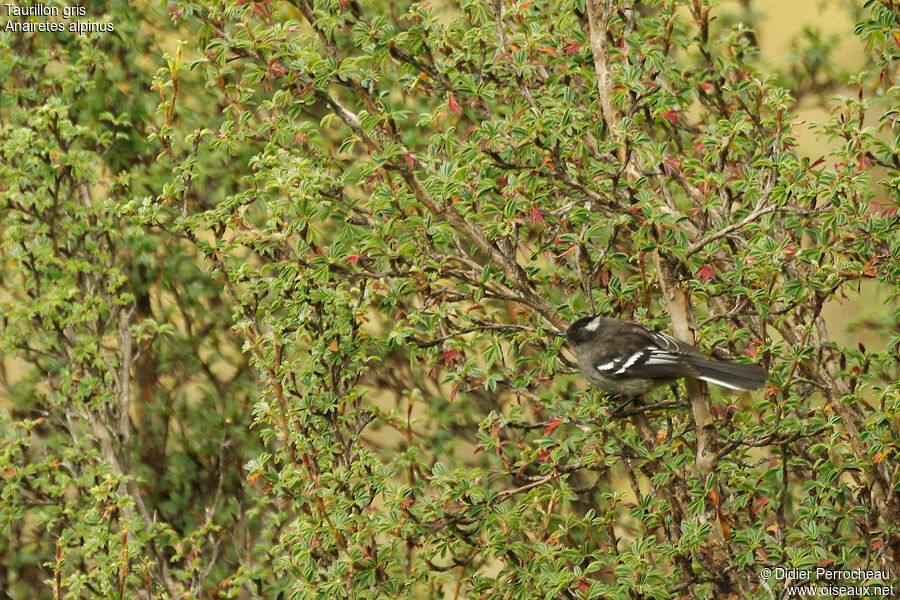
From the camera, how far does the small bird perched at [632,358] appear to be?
415 centimetres

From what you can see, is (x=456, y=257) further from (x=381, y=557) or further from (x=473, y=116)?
(x=473, y=116)

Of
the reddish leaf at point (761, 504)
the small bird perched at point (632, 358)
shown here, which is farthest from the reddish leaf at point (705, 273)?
the reddish leaf at point (761, 504)

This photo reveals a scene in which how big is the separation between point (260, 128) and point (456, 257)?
1.11 metres

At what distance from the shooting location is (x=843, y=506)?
4402mm

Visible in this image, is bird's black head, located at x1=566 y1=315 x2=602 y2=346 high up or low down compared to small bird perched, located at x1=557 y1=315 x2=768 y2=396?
up

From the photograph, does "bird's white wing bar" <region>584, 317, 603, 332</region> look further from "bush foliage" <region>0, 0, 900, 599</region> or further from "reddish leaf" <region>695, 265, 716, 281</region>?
"reddish leaf" <region>695, 265, 716, 281</region>

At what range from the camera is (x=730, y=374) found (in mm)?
4109

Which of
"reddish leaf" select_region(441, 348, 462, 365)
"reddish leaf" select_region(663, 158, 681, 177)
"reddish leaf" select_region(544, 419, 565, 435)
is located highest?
"reddish leaf" select_region(663, 158, 681, 177)

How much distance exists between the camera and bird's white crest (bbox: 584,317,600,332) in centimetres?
441

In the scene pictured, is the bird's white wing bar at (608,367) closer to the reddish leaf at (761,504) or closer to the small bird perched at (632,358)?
the small bird perched at (632,358)

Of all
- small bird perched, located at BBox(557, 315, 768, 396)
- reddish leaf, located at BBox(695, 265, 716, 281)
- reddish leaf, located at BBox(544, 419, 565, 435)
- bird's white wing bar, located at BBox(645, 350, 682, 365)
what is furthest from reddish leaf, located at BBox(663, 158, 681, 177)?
reddish leaf, located at BBox(544, 419, 565, 435)

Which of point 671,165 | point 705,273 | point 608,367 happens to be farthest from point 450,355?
point 671,165

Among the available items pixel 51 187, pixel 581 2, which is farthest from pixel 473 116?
pixel 51 187

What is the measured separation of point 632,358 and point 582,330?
0.26 metres
